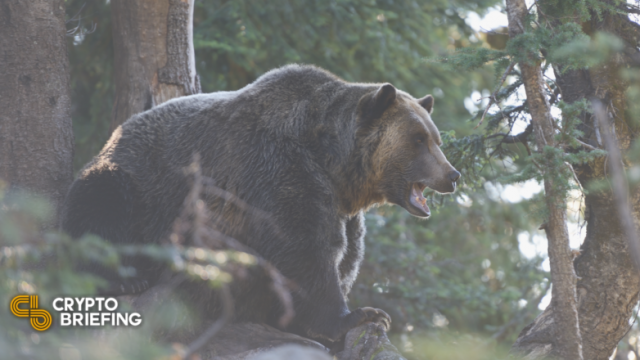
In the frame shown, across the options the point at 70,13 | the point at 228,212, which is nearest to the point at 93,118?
the point at 70,13

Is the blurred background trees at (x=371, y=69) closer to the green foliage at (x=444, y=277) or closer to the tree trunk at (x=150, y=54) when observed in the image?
the green foliage at (x=444, y=277)

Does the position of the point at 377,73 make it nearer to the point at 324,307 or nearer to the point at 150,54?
the point at 150,54

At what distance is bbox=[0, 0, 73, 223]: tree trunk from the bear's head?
9.60 ft

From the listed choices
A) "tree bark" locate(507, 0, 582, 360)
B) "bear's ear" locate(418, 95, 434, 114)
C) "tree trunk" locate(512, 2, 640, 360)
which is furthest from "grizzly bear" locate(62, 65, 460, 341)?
"tree trunk" locate(512, 2, 640, 360)

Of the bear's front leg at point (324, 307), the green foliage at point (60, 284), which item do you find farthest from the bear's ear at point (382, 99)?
the green foliage at point (60, 284)

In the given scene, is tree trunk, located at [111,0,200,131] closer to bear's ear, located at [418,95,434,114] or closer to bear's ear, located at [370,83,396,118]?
bear's ear, located at [370,83,396,118]

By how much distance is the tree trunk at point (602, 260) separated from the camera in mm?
4520

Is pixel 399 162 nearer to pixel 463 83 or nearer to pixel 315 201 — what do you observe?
pixel 315 201

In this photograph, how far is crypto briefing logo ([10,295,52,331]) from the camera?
8.20ft

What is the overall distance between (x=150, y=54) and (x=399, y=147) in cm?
291

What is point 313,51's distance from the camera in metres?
9.17

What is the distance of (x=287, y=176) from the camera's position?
14.7ft

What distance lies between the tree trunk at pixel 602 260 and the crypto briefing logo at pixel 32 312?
134 inches

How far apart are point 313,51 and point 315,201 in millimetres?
5211
